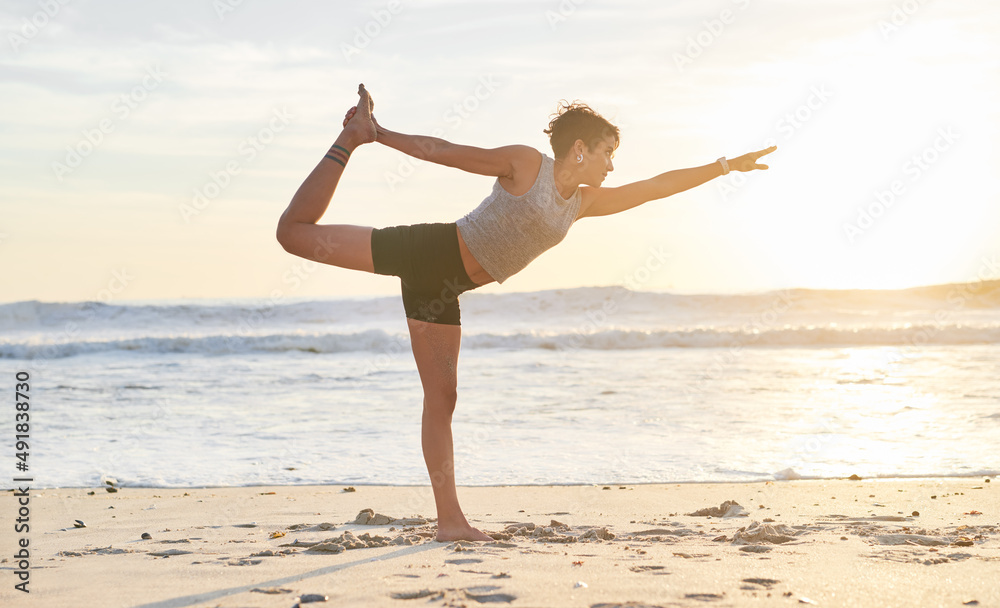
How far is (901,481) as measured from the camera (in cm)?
492

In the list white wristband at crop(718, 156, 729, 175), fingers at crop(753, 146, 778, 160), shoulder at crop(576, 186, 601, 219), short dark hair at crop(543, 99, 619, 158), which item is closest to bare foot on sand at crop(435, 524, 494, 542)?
shoulder at crop(576, 186, 601, 219)

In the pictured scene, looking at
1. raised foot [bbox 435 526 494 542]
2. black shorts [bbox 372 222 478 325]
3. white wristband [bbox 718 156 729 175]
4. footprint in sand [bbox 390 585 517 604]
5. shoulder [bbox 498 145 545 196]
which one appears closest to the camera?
footprint in sand [bbox 390 585 517 604]

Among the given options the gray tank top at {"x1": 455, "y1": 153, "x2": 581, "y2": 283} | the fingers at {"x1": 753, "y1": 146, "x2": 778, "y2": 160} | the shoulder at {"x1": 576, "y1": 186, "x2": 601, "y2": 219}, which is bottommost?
Result: the gray tank top at {"x1": 455, "y1": 153, "x2": 581, "y2": 283}

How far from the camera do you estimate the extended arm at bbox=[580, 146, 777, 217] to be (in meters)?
3.49

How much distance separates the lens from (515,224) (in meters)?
3.20

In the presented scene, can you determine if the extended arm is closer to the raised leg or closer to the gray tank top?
the gray tank top

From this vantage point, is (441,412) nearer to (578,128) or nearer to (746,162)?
(578,128)

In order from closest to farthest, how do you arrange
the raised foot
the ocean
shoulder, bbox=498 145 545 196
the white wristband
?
shoulder, bbox=498 145 545 196 < the raised foot < the white wristband < the ocean

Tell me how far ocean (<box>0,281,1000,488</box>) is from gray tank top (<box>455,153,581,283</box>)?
2.28 metres

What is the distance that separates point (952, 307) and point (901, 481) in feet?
77.2

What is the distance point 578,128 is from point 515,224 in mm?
463

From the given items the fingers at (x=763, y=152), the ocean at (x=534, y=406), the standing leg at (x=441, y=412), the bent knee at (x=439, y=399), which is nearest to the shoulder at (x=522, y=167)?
the standing leg at (x=441, y=412)

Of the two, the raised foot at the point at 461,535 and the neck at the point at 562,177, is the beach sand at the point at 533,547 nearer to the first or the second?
the raised foot at the point at 461,535

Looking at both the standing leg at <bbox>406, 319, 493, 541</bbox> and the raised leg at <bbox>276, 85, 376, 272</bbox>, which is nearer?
the raised leg at <bbox>276, 85, 376, 272</bbox>
